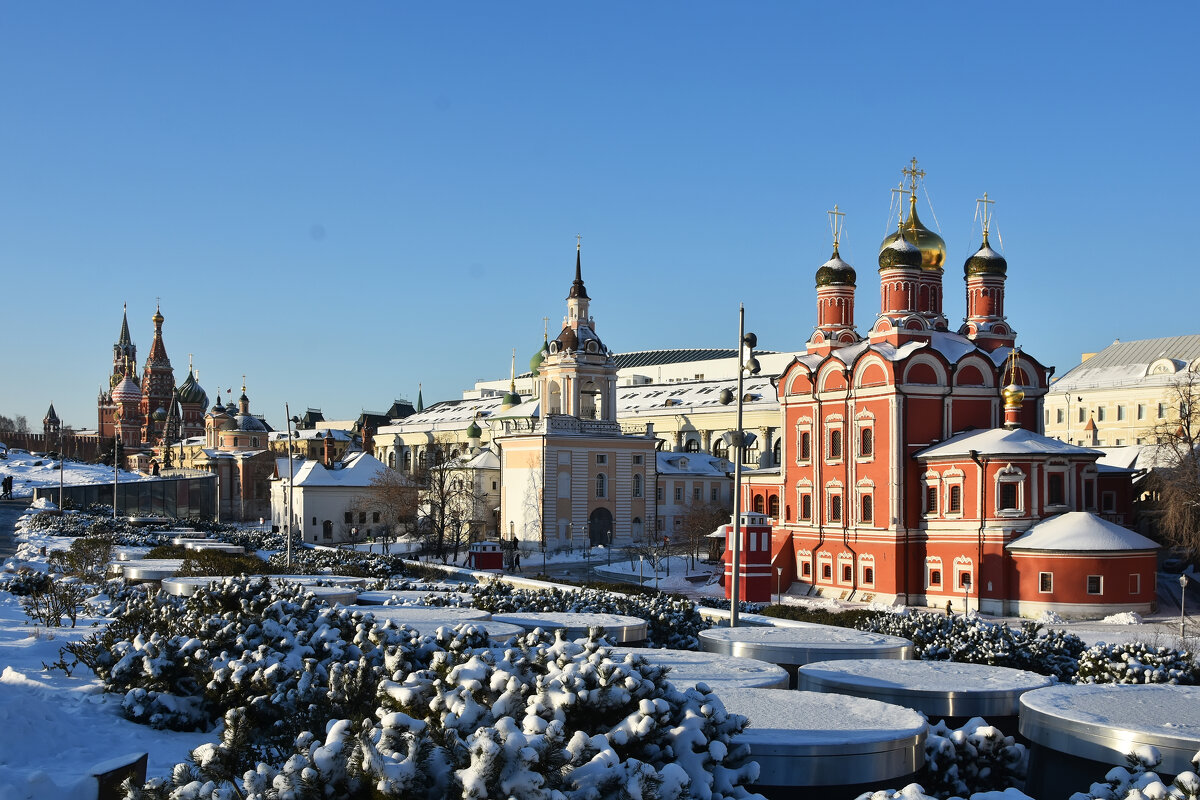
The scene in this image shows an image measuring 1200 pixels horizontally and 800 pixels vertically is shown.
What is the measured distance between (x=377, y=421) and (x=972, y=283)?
107361 millimetres

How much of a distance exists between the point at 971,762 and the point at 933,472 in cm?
2968

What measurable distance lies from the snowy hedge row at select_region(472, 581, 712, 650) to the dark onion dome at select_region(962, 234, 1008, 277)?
29143 millimetres

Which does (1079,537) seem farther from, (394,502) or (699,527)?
(394,502)

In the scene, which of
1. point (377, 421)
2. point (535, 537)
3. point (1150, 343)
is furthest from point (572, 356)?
point (377, 421)

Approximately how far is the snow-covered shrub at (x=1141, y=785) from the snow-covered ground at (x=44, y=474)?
88780mm

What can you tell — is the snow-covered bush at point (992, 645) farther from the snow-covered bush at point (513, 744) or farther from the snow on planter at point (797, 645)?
the snow-covered bush at point (513, 744)

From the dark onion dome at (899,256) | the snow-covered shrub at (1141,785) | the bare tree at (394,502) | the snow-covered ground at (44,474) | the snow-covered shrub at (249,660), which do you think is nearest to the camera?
the snow-covered shrub at (1141,785)

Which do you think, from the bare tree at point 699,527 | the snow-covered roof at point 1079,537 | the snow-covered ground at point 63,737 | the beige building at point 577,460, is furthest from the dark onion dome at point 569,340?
the snow-covered ground at point 63,737

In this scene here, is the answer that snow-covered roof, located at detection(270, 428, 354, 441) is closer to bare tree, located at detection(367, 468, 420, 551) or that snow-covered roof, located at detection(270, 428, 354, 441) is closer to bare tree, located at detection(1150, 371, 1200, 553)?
bare tree, located at detection(367, 468, 420, 551)

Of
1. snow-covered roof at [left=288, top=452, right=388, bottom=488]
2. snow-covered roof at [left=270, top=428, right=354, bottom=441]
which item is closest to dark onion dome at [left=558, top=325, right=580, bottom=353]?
snow-covered roof at [left=288, top=452, right=388, bottom=488]

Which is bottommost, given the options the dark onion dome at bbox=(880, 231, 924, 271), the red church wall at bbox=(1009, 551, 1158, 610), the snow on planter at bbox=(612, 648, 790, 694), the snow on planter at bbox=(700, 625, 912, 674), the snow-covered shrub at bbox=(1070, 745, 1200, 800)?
the red church wall at bbox=(1009, 551, 1158, 610)

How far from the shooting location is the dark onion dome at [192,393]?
131000 millimetres

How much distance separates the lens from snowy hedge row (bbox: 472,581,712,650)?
17406mm

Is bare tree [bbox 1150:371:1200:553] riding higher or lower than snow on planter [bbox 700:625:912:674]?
higher
